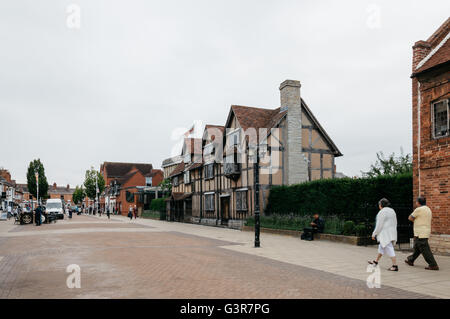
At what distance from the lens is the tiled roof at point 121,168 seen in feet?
294

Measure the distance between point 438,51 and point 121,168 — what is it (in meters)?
84.7

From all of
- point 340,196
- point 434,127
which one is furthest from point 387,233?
point 340,196

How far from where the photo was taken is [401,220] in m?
15.0

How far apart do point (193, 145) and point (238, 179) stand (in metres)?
12.2

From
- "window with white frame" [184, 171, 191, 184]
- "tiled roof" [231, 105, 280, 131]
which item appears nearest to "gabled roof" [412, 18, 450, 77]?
"tiled roof" [231, 105, 280, 131]

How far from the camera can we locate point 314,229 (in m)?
17.8

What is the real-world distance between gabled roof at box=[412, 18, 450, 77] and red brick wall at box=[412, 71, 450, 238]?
364mm

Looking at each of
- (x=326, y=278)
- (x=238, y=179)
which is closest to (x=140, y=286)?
(x=326, y=278)

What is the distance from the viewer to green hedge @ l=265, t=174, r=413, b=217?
15719 mm

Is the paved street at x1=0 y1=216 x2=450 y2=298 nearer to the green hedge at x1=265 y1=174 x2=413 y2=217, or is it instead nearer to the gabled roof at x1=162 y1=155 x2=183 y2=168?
the green hedge at x1=265 y1=174 x2=413 y2=217

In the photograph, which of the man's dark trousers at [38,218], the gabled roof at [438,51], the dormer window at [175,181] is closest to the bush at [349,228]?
the gabled roof at [438,51]

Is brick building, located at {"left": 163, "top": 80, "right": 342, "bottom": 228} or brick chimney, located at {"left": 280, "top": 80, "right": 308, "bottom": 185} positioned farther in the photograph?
brick chimney, located at {"left": 280, "top": 80, "right": 308, "bottom": 185}

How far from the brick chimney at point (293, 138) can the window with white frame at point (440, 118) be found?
12.8 m
